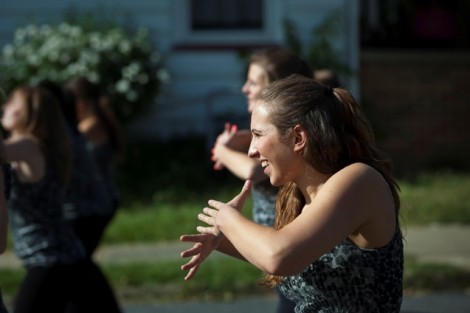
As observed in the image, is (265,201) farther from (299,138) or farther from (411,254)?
(411,254)

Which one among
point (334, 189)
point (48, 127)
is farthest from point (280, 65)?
point (334, 189)

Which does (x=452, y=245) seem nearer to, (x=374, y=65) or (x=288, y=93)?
(x=374, y=65)

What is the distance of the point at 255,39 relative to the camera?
46.7ft

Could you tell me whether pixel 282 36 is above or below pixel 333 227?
below

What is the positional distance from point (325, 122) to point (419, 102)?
11082 mm

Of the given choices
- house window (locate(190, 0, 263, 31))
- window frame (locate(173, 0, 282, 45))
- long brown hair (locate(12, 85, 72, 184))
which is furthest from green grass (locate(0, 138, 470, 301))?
long brown hair (locate(12, 85, 72, 184))

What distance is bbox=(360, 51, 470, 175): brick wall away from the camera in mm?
13969

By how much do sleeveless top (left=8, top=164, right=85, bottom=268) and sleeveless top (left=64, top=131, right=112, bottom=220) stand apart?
139cm

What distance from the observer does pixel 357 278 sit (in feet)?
10.4

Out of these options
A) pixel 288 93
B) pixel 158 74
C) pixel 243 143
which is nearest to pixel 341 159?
pixel 288 93

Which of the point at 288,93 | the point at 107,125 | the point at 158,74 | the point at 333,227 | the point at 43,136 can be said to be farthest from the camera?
the point at 158,74

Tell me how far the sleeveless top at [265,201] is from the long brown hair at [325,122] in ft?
5.85

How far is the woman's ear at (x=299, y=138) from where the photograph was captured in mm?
3119

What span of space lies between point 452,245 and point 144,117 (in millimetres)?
4991
